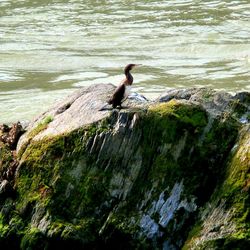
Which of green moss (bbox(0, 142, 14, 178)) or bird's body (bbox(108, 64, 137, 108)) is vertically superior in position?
bird's body (bbox(108, 64, 137, 108))

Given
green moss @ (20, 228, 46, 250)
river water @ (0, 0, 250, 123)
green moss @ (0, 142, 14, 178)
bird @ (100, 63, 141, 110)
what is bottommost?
river water @ (0, 0, 250, 123)

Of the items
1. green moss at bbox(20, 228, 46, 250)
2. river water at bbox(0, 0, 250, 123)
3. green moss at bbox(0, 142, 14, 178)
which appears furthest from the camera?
river water at bbox(0, 0, 250, 123)

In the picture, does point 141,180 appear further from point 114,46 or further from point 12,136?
point 114,46

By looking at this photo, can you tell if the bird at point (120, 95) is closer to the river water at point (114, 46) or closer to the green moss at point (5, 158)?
the green moss at point (5, 158)

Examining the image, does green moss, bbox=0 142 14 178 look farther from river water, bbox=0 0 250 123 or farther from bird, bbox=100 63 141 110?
river water, bbox=0 0 250 123

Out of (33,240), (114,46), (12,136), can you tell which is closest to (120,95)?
(12,136)

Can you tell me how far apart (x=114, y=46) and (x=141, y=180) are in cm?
1568

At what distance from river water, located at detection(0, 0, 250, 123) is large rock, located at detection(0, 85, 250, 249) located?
8.09m

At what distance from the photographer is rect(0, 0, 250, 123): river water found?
19.1m

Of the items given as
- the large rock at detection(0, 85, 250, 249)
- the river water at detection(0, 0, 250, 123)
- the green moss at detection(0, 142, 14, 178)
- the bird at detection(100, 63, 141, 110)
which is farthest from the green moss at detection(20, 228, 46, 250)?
the river water at detection(0, 0, 250, 123)

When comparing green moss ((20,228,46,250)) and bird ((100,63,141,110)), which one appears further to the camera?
bird ((100,63,141,110))

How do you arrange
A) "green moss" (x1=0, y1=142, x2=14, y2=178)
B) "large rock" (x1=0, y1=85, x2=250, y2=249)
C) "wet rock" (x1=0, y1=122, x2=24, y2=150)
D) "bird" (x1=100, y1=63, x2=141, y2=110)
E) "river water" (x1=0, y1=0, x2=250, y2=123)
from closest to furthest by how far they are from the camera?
1. "large rock" (x1=0, y1=85, x2=250, y2=249)
2. "bird" (x1=100, y1=63, x2=141, y2=110)
3. "green moss" (x1=0, y1=142, x2=14, y2=178)
4. "wet rock" (x1=0, y1=122, x2=24, y2=150)
5. "river water" (x1=0, y1=0, x2=250, y2=123)

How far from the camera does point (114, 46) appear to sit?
938 inches

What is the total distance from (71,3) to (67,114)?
21304 millimetres
